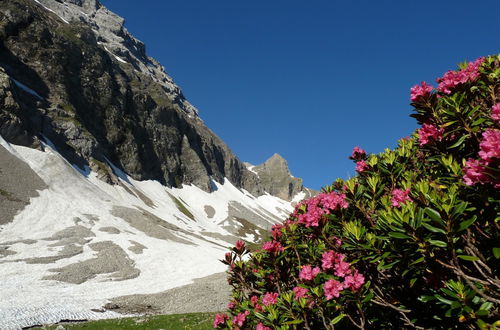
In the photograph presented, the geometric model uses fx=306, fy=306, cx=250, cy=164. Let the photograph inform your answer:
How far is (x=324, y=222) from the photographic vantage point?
632cm

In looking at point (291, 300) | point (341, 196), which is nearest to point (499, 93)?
point (341, 196)

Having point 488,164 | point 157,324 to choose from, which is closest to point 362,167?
point 488,164

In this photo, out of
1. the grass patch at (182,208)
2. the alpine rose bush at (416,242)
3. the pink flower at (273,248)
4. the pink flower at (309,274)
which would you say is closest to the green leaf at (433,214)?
the alpine rose bush at (416,242)

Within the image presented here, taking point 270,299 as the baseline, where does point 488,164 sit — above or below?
above

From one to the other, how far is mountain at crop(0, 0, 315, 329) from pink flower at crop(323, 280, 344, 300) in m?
22.6

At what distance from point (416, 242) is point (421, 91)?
2617mm

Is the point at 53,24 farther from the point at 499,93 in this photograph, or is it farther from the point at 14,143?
the point at 499,93

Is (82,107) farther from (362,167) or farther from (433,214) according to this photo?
(433,214)

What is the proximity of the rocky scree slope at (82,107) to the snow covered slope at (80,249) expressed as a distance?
999 cm

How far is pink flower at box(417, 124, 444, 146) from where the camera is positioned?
4926 millimetres

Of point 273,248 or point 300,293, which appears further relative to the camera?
point 273,248

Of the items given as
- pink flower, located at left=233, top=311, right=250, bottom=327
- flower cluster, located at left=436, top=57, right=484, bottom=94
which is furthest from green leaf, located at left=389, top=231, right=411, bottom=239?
pink flower, located at left=233, top=311, right=250, bottom=327

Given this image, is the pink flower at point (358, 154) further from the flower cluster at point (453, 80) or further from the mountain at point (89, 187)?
the mountain at point (89, 187)

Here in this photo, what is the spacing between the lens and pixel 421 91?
16.8 feet
